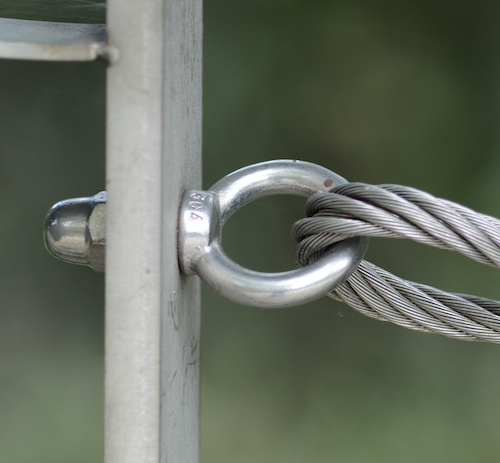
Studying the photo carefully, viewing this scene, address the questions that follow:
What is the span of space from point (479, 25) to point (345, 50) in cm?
17

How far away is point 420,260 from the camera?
0.74 m

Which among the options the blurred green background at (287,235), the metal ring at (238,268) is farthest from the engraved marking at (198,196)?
the blurred green background at (287,235)

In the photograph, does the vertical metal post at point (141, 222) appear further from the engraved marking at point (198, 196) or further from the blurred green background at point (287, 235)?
the blurred green background at point (287, 235)

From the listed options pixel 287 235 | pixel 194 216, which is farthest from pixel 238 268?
pixel 287 235

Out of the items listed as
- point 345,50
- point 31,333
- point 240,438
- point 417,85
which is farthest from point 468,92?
point 31,333

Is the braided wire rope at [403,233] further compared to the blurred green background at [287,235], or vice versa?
the blurred green background at [287,235]

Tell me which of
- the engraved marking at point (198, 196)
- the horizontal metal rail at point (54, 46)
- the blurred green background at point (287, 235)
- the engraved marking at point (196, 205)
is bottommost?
the blurred green background at point (287, 235)

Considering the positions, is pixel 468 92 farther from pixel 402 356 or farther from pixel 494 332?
pixel 494 332

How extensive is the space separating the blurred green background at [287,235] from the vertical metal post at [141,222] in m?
0.55

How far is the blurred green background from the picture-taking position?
0.69 meters

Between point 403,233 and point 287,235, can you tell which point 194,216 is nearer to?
point 403,233

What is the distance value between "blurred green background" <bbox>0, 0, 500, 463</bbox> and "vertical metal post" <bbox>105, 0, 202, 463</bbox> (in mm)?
549

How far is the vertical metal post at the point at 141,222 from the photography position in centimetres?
12

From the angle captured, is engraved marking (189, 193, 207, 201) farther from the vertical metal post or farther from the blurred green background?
the blurred green background
